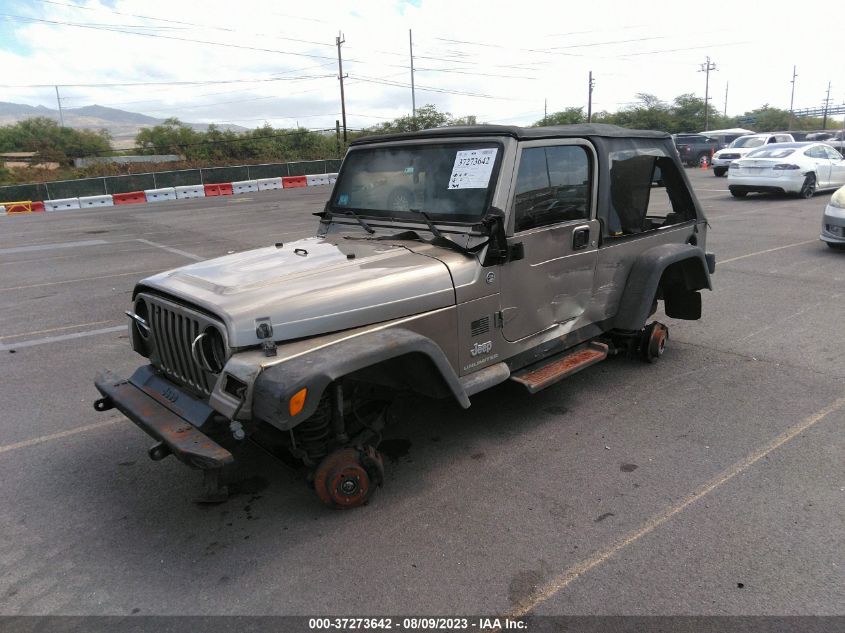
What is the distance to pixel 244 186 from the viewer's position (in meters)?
29.5

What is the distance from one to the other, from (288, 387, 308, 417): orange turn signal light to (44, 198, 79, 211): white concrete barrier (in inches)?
1027

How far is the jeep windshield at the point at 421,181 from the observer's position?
366cm

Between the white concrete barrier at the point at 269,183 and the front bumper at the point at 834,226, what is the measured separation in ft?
83.8

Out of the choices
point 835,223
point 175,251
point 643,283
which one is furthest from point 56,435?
point 835,223

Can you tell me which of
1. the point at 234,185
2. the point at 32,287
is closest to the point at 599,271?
the point at 32,287

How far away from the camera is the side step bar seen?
155 inches

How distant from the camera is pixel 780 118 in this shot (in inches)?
2820

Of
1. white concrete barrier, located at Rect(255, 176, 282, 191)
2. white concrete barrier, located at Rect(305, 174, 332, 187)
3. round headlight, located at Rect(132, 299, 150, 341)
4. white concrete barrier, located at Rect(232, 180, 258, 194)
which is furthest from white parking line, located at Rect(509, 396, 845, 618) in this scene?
white concrete barrier, located at Rect(305, 174, 332, 187)

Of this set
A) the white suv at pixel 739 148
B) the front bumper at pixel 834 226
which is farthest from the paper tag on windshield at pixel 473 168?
the white suv at pixel 739 148

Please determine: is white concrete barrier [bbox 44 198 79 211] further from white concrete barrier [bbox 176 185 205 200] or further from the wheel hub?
the wheel hub

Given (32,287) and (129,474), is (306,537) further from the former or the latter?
(32,287)

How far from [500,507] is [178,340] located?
6.34 feet

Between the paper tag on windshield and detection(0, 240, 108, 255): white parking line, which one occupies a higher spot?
the paper tag on windshield

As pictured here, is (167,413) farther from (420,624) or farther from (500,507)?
(500,507)
